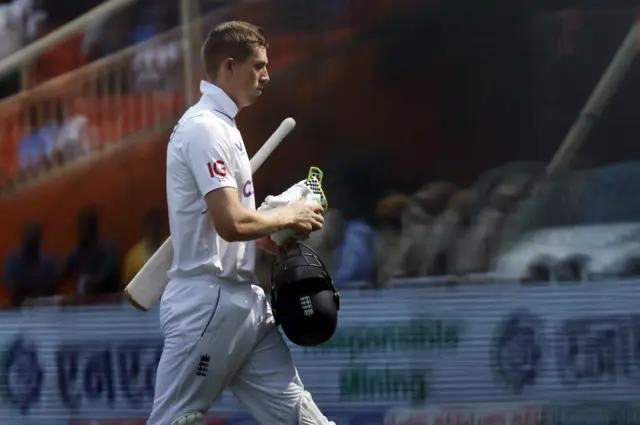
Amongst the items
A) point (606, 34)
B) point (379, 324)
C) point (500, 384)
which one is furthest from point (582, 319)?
point (606, 34)

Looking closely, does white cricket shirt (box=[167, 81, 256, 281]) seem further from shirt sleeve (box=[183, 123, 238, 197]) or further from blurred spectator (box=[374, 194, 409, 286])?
blurred spectator (box=[374, 194, 409, 286])

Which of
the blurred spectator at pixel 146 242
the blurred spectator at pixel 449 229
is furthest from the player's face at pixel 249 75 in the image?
the blurred spectator at pixel 146 242

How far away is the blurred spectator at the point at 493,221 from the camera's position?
7.22m

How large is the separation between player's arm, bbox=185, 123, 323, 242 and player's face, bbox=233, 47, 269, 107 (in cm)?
26

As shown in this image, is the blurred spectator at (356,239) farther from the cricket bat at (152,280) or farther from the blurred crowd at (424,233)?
the cricket bat at (152,280)

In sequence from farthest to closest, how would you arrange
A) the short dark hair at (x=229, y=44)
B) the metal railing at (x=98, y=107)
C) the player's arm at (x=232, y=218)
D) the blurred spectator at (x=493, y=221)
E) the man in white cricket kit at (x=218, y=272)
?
the metal railing at (x=98, y=107)
the blurred spectator at (x=493, y=221)
the short dark hair at (x=229, y=44)
the man in white cricket kit at (x=218, y=272)
the player's arm at (x=232, y=218)

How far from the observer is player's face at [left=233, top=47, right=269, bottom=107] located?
490 cm

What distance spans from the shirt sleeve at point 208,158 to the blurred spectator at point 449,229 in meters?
2.67

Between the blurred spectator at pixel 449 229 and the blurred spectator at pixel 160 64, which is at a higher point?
the blurred spectator at pixel 160 64

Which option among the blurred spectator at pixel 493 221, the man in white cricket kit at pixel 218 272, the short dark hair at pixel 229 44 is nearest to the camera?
the man in white cricket kit at pixel 218 272

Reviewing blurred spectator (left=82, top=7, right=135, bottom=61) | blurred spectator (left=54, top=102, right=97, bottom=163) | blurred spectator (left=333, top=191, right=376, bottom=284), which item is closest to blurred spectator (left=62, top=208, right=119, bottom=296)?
blurred spectator (left=54, top=102, right=97, bottom=163)

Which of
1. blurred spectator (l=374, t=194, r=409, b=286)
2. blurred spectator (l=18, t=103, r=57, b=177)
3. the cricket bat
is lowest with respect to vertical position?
the cricket bat

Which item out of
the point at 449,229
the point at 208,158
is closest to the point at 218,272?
the point at 208,158

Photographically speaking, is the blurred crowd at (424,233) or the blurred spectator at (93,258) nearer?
the blurred crowd at (424,233)
